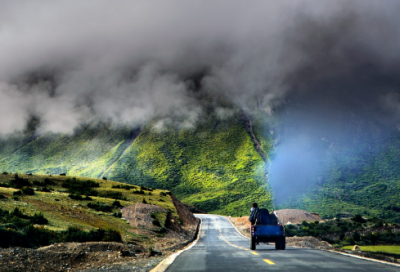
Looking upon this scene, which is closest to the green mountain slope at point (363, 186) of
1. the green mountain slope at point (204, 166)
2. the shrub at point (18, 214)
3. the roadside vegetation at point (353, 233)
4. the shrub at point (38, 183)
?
the green mountain slope at point (204, 166)

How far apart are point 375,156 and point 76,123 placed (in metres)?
165

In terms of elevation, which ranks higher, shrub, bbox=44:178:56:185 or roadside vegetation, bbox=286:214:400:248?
shrub, bbox=44:178:56:185

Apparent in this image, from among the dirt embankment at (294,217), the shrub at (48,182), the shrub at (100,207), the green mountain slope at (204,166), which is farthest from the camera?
the green mountain slope at (204,166)

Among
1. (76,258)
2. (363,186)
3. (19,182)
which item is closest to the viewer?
(76,258)

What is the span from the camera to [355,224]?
71062mm

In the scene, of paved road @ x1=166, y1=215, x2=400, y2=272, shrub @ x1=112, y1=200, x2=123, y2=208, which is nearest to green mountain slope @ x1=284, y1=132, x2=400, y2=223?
shrub @ x1=112, y1=200, x2=123, y2=208

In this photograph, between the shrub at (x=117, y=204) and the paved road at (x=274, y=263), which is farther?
the shrub at (x=117, y=204)

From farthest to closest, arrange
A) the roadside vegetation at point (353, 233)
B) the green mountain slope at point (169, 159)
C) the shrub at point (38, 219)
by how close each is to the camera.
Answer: the green mountain slope at point (169, 159) < the roadside vegetation at point (353, 233) < the shrub at point (38, 219)

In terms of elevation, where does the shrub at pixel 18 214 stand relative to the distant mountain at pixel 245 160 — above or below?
below

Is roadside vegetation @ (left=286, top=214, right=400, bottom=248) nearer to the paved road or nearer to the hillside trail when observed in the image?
the paved road

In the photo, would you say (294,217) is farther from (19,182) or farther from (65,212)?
(65,212)

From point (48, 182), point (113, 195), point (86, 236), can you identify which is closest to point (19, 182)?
point (48, 182)

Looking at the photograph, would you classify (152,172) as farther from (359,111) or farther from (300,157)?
(359,111)

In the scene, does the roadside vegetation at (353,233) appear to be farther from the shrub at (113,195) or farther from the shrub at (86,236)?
the shrub at (86,236)
